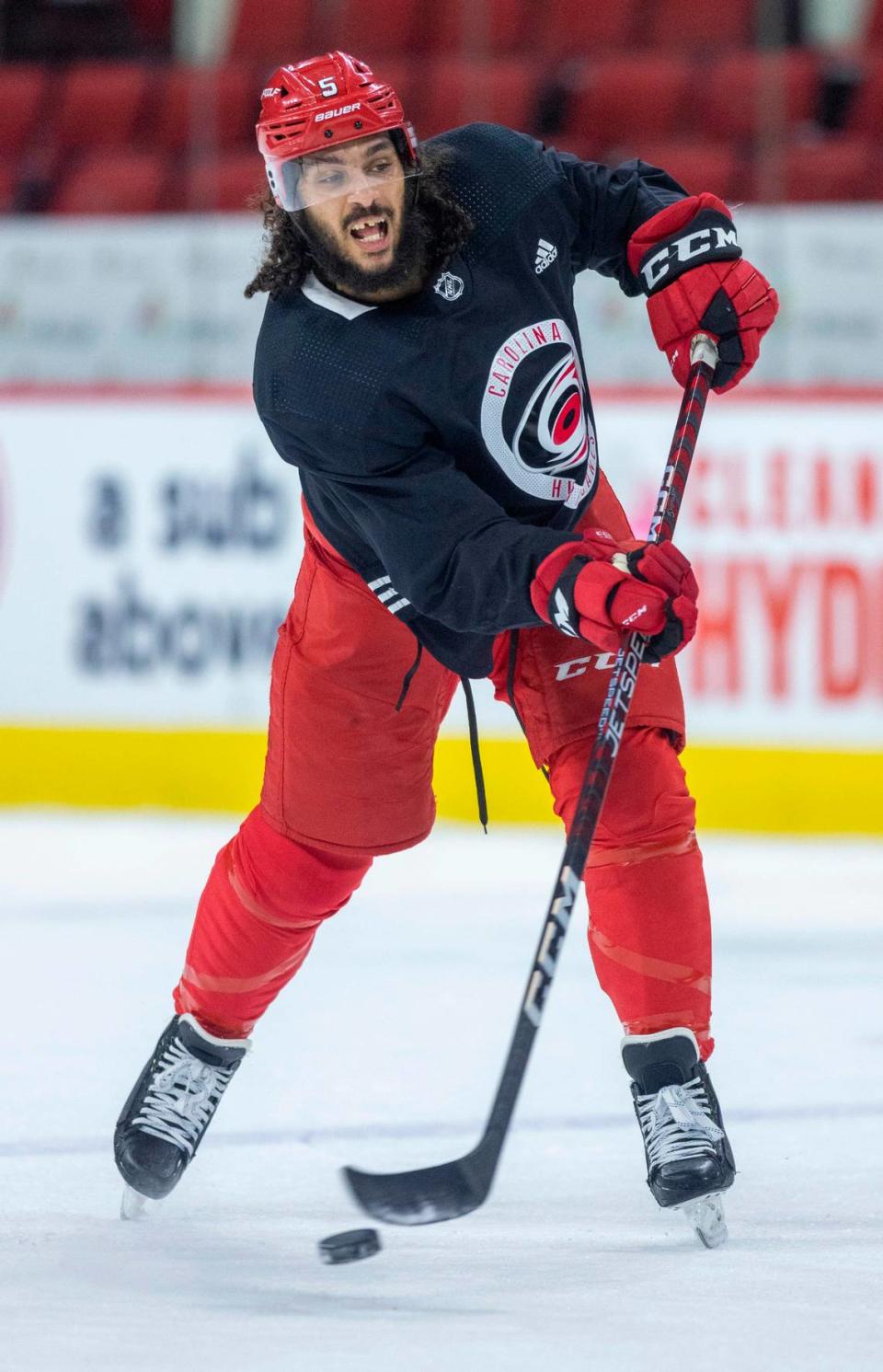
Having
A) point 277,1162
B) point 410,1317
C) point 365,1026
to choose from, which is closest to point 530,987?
point 410,1317

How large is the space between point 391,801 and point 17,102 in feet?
11.8

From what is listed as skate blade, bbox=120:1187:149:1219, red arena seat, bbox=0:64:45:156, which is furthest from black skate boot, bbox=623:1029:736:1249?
red arena seat, bbox=0:64:45:156

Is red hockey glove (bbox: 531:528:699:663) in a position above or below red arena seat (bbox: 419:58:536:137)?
above

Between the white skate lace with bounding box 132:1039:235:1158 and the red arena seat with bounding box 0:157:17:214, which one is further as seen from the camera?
the red arena seat with bounding box 0:157:17:214

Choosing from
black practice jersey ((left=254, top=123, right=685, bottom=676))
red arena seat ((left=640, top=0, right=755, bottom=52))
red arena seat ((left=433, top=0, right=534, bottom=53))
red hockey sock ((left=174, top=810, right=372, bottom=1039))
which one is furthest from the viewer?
red arena seat ((left=433, top=0, right=534, bottom=53))

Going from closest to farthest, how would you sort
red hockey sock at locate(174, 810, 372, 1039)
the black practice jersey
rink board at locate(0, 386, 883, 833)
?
1. the black practice jersey
2. red hockey sock at locate(174, 810, 372, 1039)
3. rink board at locate(0, 386, 883, 833)

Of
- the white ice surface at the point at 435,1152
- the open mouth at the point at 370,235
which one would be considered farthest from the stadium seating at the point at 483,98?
the open mouth at the point at 370,235

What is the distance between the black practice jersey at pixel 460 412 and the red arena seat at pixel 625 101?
2.98 meters

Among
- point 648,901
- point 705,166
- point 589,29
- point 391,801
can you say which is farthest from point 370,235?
point 589,29

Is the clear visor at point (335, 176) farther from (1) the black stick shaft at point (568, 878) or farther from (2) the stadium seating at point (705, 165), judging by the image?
(2) the stadium seating at point (705, 165)

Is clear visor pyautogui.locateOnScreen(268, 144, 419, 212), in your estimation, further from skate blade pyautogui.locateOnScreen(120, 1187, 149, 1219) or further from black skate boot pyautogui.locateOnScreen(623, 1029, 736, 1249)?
skate blade pyautogui.locateOnScreen(120, 1187, 149, 1219)

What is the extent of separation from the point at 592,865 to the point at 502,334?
50 cm

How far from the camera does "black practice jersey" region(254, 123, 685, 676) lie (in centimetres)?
183

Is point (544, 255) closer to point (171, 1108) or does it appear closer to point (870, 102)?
point (171, 1108)
